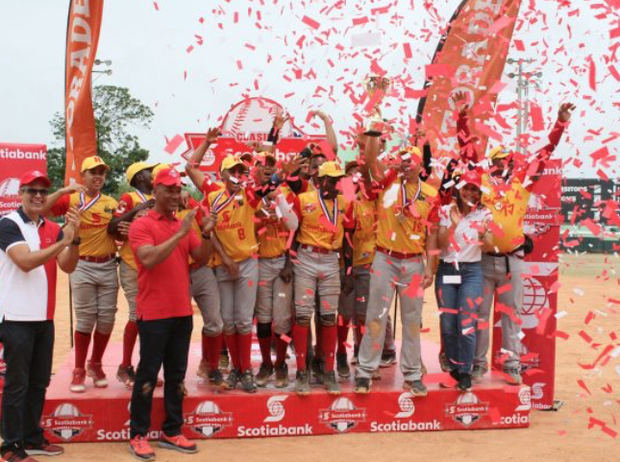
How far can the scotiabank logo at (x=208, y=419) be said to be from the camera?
6.62 m

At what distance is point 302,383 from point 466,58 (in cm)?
471

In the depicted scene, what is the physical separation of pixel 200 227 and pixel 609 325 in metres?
10.1

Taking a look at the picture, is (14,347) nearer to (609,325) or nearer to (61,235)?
(61,235)

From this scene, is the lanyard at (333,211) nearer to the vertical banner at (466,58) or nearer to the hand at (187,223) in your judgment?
the hand at (187,223)

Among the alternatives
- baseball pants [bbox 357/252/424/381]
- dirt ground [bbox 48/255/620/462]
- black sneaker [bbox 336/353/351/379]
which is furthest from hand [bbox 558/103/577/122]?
black sneaker [bbox 336/353/351/379]

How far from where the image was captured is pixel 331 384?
22.5 ft

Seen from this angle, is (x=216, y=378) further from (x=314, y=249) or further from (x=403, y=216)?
(x=403, y=216)

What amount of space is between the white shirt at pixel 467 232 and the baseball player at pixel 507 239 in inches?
8.0

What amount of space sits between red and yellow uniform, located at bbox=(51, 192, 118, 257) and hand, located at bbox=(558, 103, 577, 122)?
4.75 m

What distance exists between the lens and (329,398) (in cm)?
683

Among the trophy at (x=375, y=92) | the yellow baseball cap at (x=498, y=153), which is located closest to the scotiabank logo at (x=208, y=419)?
the trophy at (x=375, y=92)

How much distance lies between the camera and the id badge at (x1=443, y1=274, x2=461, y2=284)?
7002 mm

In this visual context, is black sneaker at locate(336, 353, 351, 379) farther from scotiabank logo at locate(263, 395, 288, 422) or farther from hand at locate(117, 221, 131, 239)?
hand at locate(117, 221, 131, 239)

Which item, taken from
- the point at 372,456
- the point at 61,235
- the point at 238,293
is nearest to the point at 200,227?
the point at 238,293
